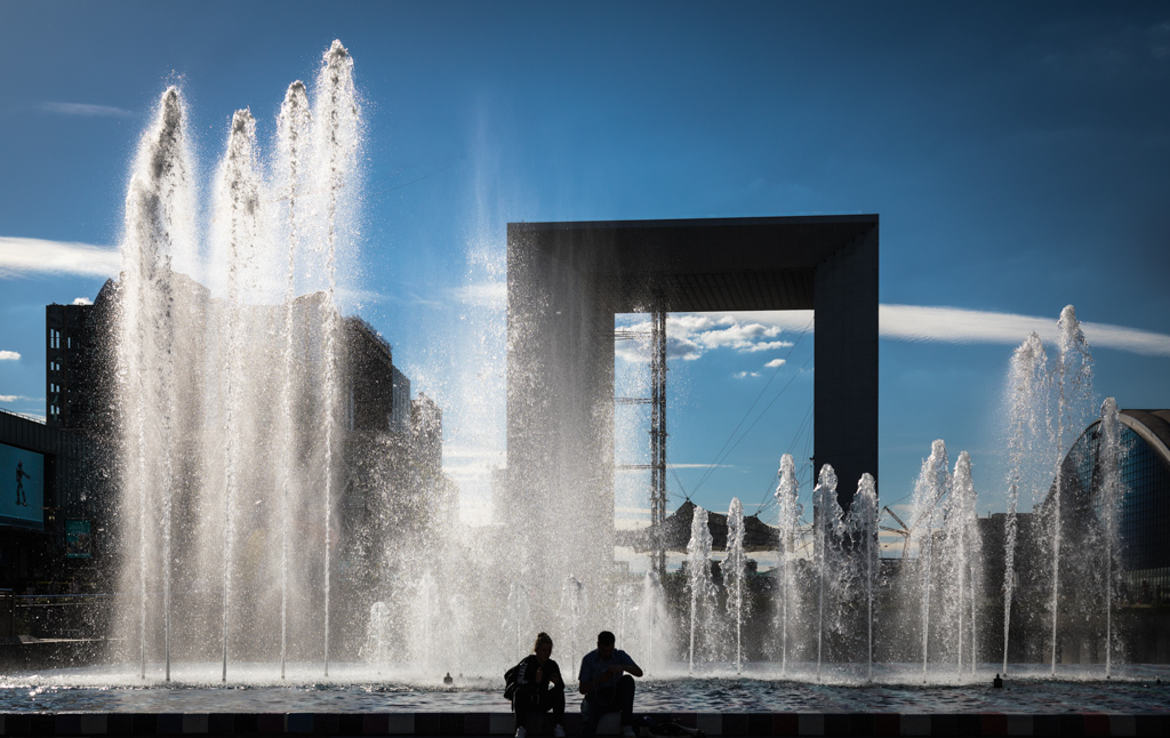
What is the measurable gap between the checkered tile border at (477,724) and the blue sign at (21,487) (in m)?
38.1

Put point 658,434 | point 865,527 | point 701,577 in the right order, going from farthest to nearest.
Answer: point 658,434 < point 701,577 < point 865,527

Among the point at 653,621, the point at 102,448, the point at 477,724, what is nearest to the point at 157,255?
the point at 477,724

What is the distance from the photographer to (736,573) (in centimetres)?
2656

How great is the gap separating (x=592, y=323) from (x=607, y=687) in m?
27.1

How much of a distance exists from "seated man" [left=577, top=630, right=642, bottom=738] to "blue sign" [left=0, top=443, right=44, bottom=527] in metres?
41.2

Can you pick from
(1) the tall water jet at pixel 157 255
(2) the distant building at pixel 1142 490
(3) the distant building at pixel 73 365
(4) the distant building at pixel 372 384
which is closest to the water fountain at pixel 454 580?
(1) the tall water jet at pixel 157 255

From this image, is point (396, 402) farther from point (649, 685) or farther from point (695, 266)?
point (649, 685)

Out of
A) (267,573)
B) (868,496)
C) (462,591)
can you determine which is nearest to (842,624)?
(868,496)

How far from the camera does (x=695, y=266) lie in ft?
114

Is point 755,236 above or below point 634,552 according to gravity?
above

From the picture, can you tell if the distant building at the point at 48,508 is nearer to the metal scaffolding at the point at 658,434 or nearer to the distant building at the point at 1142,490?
the metal scaffolding at the point at 658,434

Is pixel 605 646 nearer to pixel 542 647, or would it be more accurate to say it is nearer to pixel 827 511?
pixel 542 647

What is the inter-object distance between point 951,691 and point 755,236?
20.1m

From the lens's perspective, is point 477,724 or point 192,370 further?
point 192,370
